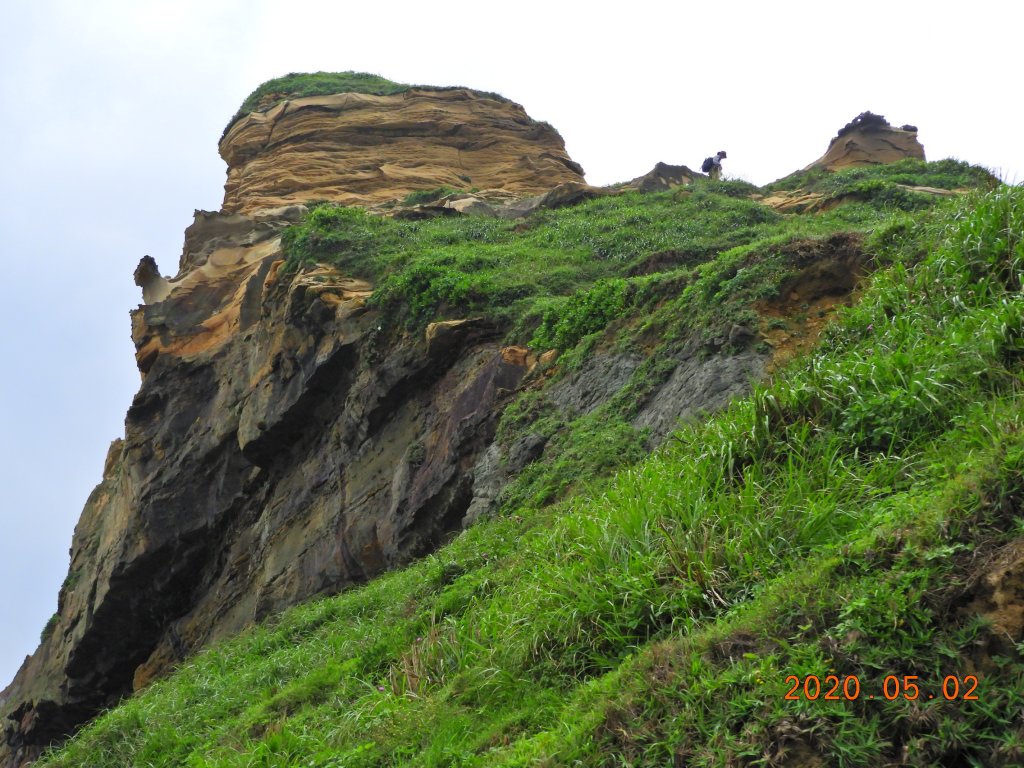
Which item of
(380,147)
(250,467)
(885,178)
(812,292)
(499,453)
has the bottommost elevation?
(499,453)

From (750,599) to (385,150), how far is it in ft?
81.6

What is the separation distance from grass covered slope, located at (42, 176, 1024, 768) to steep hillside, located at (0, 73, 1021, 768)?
33mm

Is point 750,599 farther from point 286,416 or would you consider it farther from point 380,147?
point 380,147

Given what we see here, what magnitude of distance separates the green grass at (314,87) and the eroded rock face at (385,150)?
2.23ft

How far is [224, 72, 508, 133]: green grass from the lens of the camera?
30.8m

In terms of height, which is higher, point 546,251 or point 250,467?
point 546,251

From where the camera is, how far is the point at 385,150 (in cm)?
2856

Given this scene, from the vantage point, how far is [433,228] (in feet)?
71.1

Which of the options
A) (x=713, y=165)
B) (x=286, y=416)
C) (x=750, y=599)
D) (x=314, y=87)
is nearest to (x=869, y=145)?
(x=713, y=165)

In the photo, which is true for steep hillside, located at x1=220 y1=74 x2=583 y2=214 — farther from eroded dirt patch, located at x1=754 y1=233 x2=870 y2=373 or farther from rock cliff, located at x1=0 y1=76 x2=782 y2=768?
eroded dirt patch, located at x1=754 y1=233 x2=870 y2=373

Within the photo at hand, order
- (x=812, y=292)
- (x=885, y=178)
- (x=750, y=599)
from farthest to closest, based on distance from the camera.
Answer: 1. (x=885, y=178)
2. (x=812, y=292)
3. (x=750, y=599)

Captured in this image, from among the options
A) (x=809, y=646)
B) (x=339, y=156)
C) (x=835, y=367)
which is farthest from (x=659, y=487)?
(x=339, y=156)

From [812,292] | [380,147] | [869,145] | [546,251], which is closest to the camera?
[812,292]

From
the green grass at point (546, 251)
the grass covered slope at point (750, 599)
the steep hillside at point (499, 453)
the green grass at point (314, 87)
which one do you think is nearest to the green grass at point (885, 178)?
the steep hillside at point (499, 453)
